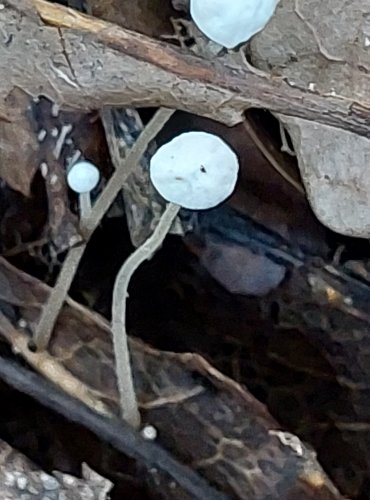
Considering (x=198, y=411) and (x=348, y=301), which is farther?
(x=348, y=301)

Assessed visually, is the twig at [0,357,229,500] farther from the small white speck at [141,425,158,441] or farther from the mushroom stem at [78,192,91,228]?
the mushroom stem at [78,192,91,228]

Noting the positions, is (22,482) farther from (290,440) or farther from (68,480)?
(290,440)

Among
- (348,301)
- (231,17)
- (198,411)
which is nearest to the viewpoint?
(231,17)

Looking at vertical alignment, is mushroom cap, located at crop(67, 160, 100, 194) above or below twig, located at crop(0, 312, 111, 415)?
above

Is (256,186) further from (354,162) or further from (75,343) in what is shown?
(75,343)

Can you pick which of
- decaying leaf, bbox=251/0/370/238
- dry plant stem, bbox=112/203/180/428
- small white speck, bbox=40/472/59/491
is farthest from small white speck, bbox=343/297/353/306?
small white speck, bbox=40/472/59/491

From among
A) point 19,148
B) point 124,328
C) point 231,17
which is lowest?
point 124,328

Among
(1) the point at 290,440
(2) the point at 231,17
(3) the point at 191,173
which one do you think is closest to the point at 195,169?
(3) the point at 191,173

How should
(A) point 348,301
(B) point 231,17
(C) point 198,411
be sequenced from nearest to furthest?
(B) point 231,17 < (C) point 198,411 < (A) point 348,301
